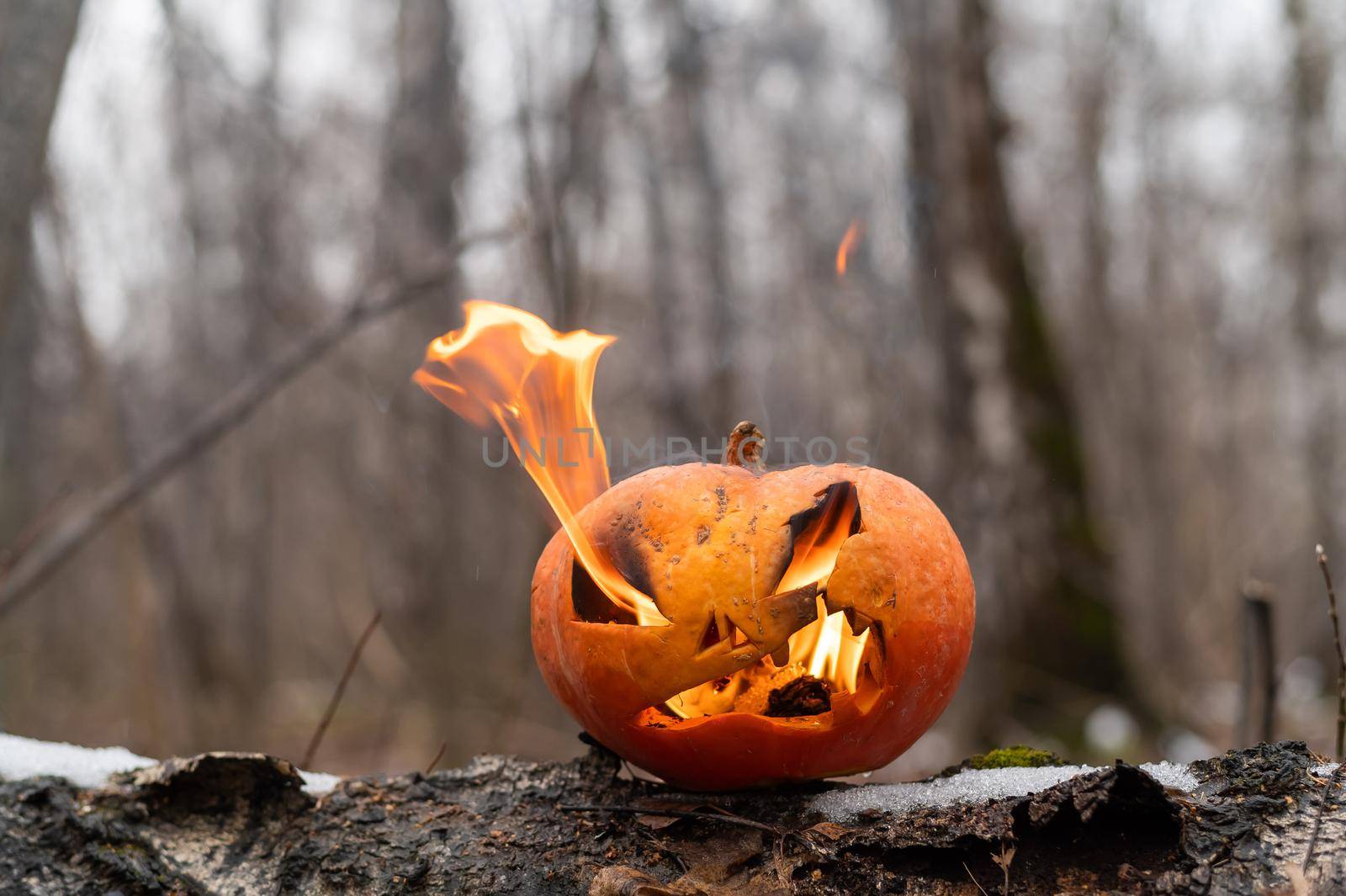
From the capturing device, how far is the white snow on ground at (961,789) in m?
1.43

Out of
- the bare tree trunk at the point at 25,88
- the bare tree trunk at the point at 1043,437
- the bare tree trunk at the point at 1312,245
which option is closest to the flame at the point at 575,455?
the bare tree trunk at the point at 25,88

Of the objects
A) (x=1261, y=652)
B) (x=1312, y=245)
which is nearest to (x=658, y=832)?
(x=1261, y=652)

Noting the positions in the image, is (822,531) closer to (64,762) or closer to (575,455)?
(575,455)

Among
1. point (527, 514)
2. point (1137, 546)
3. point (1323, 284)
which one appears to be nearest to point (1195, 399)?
point (1137, 546)

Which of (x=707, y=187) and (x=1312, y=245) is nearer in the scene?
(x=707, y=187)

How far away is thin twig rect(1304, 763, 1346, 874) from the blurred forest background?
1289 millimetres

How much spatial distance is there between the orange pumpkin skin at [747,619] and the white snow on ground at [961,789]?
0.06 meters

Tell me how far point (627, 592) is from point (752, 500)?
26 centimetres

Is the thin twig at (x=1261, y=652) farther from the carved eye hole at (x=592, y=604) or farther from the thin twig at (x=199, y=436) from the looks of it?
the thin twig at (x=199, y=436)

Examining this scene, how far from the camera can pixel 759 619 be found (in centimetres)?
143

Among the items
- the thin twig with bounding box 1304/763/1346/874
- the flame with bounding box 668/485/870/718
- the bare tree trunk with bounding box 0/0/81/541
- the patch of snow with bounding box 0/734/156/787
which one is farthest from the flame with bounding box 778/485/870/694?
the bare tree trunk with bounding box 0/0/81/541

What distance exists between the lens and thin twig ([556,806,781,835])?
1459 mm

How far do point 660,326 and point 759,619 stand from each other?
639 centimetres

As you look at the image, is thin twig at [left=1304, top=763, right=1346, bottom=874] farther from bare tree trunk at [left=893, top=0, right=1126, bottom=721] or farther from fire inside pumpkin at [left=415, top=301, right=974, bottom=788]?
bare tree trunk at [left=893, top=0, right=1126, bottom=721]
